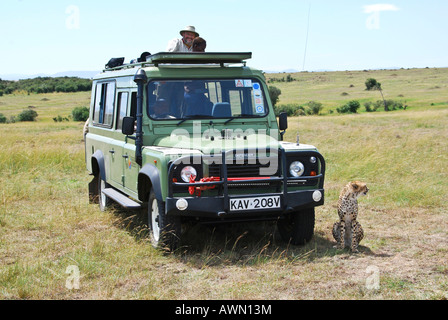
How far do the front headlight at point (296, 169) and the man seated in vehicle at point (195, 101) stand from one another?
1.40m

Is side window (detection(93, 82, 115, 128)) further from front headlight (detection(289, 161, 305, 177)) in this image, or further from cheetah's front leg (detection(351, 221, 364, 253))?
cheetah's front leg (detection(351, 221, 364, 253))

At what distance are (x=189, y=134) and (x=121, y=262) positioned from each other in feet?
5.76

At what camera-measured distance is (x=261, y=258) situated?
19.3ft

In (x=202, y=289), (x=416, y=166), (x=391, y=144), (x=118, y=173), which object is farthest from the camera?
(x=391, y=144)

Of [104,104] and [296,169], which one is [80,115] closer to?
[104,104]

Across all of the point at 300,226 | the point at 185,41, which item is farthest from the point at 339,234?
the point at 185,41

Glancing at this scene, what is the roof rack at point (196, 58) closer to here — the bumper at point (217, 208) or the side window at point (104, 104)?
the side window at point (104, 104)

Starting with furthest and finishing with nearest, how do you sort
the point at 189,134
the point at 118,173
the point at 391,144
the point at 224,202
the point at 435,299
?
the point at 391,144 → the point at 118,173 → the point at 189,134 → the point at 224,202 → the point at 435,299

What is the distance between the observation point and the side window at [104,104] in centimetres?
810

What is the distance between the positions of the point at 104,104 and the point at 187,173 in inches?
136

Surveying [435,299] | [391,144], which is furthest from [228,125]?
[391,144]

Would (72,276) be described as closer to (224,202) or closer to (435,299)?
(224,202)

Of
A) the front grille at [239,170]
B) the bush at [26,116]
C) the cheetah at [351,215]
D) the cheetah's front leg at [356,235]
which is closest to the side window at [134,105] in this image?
the front grille at [239,170]

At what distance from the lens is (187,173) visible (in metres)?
5.65
